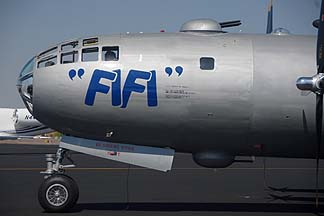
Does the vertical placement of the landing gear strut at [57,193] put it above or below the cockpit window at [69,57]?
below

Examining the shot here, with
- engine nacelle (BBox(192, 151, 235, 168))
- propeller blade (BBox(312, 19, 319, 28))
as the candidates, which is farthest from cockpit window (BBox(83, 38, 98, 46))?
propeller blade (BBox(312, 19, 319, 28))

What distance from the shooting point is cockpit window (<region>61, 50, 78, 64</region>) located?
1255cm

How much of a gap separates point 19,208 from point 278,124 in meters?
6.27

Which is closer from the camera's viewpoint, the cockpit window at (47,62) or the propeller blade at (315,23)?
the cockpit window at (47,62)

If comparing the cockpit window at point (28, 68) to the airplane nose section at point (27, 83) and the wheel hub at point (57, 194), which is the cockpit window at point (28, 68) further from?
the wheel hub at point (57, 194)

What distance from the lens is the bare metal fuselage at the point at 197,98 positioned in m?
12.2

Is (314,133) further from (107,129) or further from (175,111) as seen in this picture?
(107,129)

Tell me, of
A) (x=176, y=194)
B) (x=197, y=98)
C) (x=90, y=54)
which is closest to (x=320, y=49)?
(x=197, y=98)

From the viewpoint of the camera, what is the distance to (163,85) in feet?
40.0

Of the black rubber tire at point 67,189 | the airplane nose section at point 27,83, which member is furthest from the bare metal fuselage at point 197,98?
the black rubber tire at point 67,189

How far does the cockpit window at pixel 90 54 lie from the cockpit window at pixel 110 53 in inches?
7.0

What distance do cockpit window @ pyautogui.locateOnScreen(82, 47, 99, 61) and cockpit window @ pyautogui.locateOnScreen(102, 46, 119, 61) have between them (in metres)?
0.18

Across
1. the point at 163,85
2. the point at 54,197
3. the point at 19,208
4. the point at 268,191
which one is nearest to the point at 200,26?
the point at 163,85

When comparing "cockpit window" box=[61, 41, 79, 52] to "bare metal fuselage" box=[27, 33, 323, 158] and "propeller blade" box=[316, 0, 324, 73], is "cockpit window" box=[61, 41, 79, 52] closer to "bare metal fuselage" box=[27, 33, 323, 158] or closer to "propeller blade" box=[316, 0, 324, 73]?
"bare metal fuselage" box=[27, 33, 323, 158]
